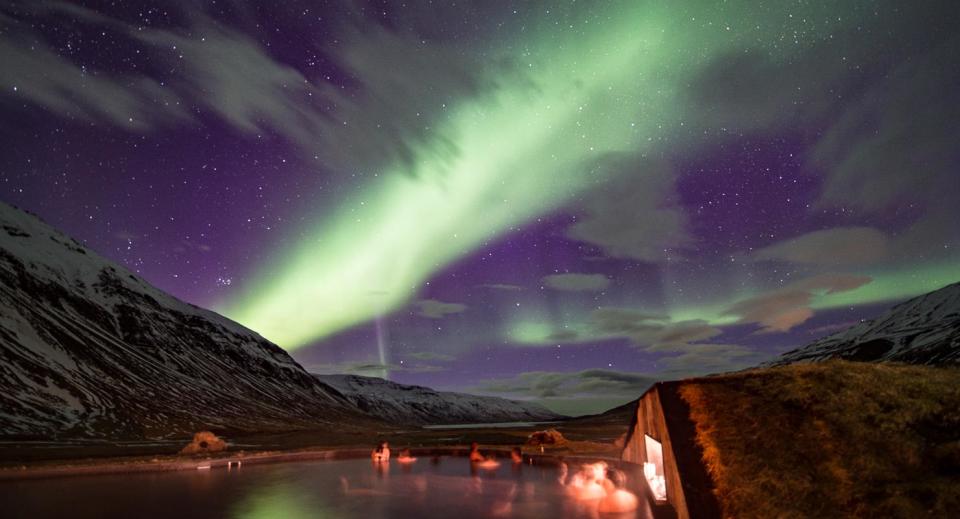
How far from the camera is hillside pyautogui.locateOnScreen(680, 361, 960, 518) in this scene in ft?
33.6

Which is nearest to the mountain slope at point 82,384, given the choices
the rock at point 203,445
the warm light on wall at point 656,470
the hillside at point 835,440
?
the rock at point 203,445

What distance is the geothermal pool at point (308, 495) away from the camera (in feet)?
66.6

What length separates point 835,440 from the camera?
11.5 meters

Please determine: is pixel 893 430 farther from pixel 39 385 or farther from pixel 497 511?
pixel 39 385

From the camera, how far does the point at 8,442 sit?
9550 centimetres

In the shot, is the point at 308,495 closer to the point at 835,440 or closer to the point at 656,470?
the point at 656,470

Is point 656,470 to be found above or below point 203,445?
below

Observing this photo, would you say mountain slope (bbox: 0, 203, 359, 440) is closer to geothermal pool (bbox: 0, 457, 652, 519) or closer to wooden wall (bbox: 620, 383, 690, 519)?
geothermal pool (bbox: 0, 457, 652, 519)

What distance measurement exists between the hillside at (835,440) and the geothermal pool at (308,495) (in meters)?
6.91

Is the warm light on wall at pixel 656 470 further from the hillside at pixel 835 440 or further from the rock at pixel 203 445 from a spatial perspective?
the rock at pixel 203 445

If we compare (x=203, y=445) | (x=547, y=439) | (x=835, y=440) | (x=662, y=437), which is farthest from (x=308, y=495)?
(x=203, y=445)

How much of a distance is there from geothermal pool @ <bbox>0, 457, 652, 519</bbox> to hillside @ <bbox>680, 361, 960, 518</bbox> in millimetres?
6914

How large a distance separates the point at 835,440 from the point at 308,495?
890 inches

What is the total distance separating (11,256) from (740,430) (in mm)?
254962
